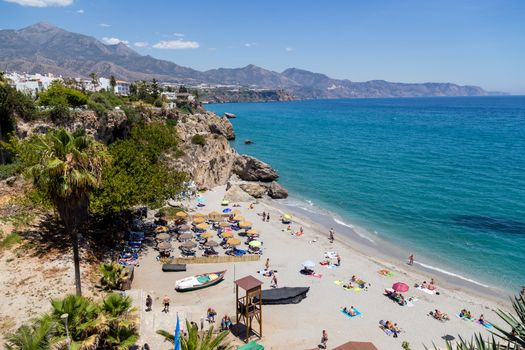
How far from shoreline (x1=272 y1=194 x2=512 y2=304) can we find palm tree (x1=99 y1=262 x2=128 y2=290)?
21.8m

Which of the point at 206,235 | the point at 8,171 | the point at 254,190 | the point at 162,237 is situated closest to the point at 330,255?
the point at 206,235

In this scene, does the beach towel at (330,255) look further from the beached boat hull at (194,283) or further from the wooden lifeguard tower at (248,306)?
the wooden lifeguard tower at (248,306)

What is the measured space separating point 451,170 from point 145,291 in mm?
57587

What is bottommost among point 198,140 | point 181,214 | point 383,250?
point 383,250

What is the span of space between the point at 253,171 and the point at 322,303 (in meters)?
36.0

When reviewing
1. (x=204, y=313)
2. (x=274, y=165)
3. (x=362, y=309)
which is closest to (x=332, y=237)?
(x=362, y=309)

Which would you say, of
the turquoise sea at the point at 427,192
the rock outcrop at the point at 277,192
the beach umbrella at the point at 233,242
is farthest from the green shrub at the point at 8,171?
the turquoise sea at the point at 427,192

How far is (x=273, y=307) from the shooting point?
74.7ft

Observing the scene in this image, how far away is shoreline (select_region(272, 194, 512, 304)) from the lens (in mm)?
27634

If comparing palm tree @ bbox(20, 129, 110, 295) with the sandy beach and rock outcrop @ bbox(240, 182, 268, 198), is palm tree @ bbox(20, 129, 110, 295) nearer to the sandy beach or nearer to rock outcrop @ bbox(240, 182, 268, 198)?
the sandy beach

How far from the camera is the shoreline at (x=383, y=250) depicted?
27634 millimetres

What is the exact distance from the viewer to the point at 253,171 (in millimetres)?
58000

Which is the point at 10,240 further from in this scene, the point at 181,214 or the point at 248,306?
the point at 181,214

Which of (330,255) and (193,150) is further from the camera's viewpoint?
(193,150)
